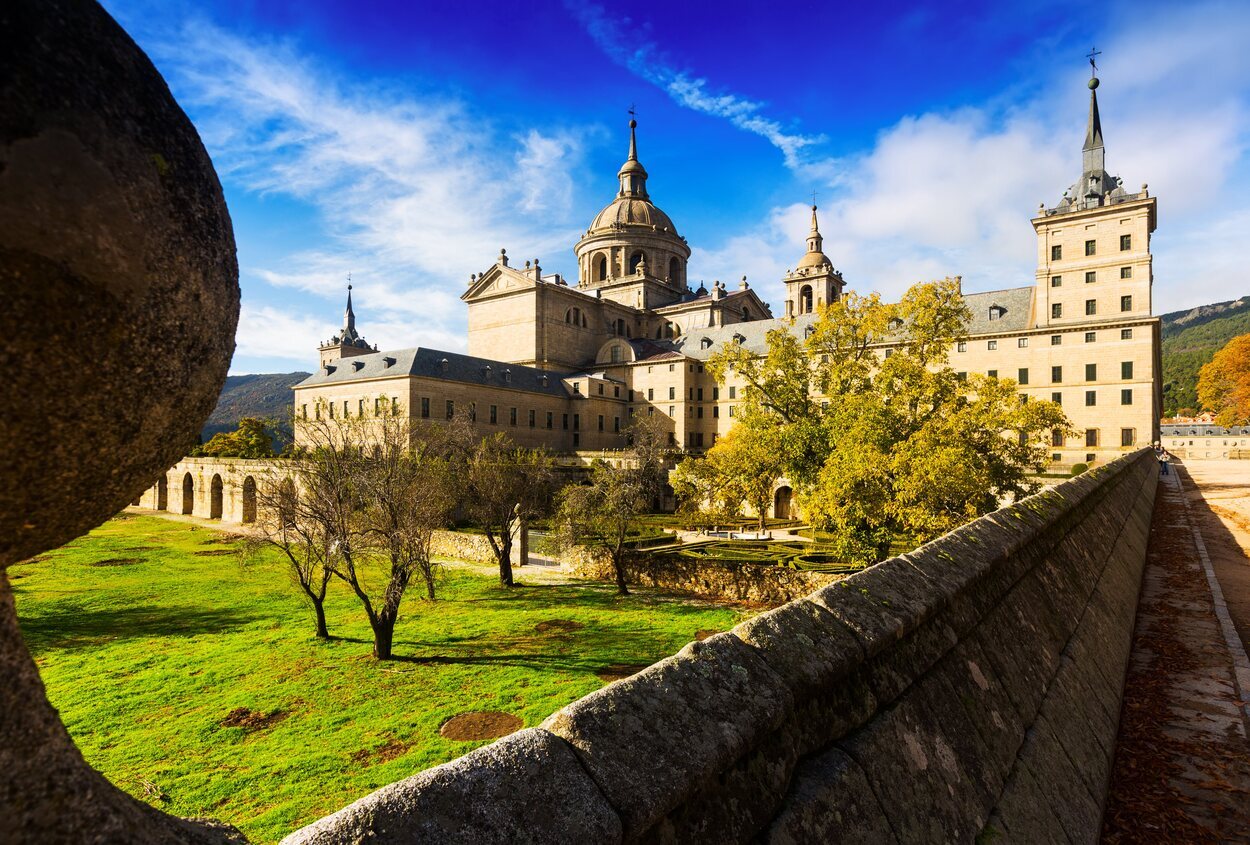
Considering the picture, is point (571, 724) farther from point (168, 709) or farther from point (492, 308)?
point (492, 308)

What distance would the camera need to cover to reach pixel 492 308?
224ft

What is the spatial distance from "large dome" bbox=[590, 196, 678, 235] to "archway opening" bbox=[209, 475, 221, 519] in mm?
49123

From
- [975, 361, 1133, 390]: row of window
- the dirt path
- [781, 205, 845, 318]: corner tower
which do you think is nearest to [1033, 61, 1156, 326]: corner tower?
[975, 361, 1133, 390]: row of window

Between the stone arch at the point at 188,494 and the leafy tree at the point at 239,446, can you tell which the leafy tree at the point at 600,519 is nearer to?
the leafy tree at the point at 239,446

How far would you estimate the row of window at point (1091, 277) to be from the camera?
45688 millimetres

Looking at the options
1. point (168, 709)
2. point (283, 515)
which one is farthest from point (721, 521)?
point (168, 709)

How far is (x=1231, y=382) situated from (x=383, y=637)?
88137mm

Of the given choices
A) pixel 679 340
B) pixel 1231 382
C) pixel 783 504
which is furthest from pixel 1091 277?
pixel 1231 382

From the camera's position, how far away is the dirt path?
3.95 m

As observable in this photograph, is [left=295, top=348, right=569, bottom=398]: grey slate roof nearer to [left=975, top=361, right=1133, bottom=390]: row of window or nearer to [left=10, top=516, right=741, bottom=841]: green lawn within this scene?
[left=10, top=516, right=741, bottom=841]: green lawn

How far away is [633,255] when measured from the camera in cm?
7881

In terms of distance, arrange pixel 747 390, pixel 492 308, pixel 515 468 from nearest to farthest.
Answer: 1. pixel 747 390
2. pixel 515 468
3. pixel 492 308

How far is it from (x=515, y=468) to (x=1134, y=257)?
147ft

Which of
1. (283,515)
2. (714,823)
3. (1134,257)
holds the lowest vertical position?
(283,515)
